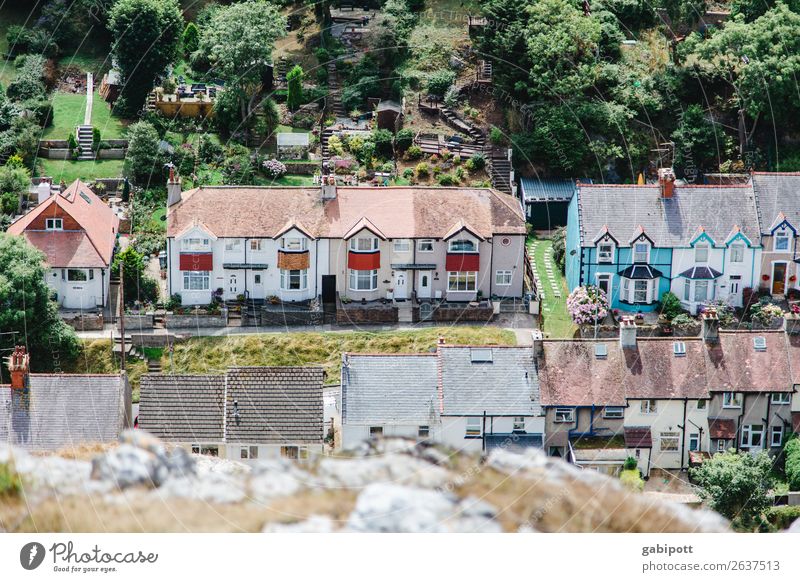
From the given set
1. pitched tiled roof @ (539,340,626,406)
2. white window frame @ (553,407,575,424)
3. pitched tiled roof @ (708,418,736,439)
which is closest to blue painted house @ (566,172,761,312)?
pitched tiled roof @ (539,340,626,406)

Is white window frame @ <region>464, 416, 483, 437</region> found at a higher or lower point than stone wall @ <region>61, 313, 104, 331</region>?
lower

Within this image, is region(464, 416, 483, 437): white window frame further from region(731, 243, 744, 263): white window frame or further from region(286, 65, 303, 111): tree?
region(286, 65, 303, 111): tree

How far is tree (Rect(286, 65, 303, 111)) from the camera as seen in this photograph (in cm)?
10980

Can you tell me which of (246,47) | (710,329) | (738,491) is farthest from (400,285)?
(738,491)

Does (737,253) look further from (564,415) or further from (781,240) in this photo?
(564,415)

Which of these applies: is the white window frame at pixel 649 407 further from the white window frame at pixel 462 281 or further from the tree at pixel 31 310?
the tree at pixel 31 310

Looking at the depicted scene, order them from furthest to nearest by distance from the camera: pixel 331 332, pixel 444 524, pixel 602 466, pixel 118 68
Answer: pixel 118 68
pixel 331 332
pixel 602 466
pixel 444 524

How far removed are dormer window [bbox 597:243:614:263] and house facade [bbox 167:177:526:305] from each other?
13.1ft

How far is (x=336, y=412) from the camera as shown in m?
89.1

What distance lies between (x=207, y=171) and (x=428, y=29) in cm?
1843

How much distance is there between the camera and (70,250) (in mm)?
97125

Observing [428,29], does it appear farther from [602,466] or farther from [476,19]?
[602,466]

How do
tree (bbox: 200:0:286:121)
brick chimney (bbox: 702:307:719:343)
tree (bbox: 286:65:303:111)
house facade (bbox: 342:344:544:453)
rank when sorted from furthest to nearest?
tree (bbox: 286:65:303:111)
tree (bbox: 200:0:286:121)
brick chimney (bbox: 702:307:719:343)
house facade (bbox: 342:344:544:453)
